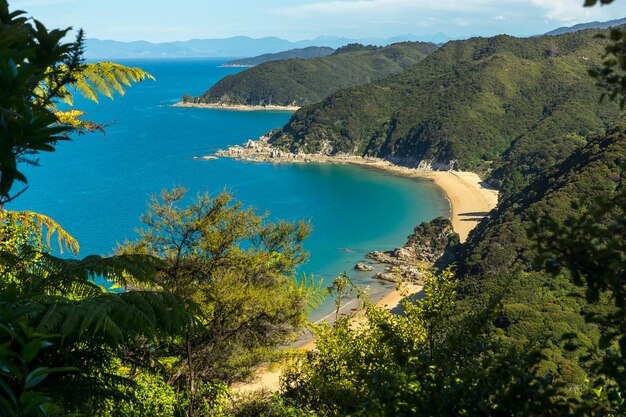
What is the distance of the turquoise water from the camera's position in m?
55.7

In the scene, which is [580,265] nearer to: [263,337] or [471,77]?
[263,337]

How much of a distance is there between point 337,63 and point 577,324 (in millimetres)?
180702

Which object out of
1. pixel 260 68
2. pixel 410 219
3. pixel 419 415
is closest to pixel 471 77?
pixel 410 219

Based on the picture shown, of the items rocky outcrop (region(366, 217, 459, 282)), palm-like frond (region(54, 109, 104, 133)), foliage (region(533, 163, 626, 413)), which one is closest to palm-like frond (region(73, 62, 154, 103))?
palm-like frond (region(54, 109, 104, 133))

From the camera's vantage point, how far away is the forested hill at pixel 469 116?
89875mm

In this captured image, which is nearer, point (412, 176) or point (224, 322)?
point (224, 322)

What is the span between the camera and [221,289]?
443 inches

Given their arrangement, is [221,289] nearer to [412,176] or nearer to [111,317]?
[111,317]

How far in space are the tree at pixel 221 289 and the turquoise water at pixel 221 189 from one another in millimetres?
28559

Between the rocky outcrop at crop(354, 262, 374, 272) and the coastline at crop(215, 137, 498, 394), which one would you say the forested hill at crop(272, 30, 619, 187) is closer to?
the coastline at crop(215, 137, 498, 394)

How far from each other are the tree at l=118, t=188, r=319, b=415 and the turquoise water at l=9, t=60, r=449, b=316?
2856cm

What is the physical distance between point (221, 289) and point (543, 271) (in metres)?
23.7

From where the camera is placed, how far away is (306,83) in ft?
Answer: 593

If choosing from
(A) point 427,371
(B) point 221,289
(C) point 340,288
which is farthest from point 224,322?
(A) point 427,371
